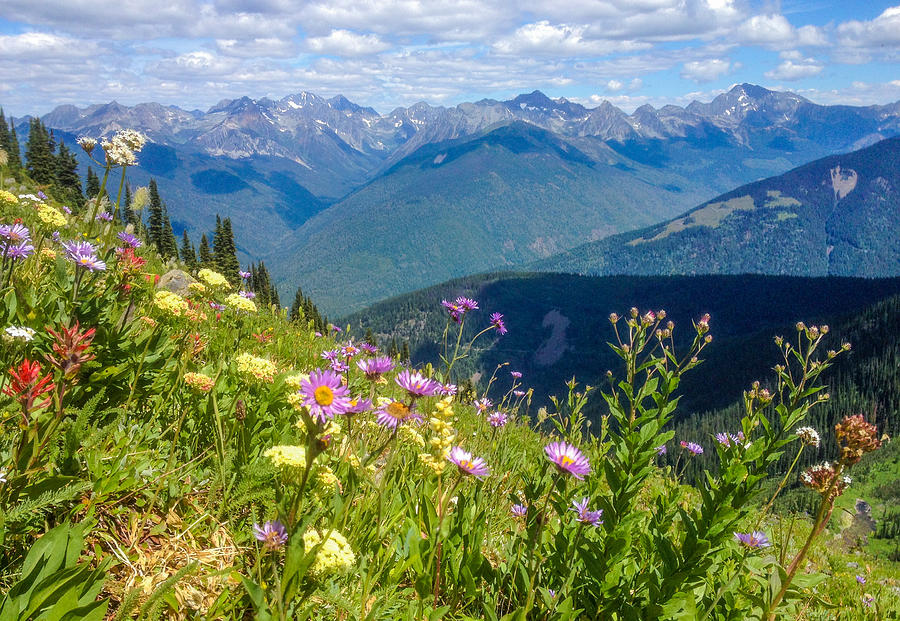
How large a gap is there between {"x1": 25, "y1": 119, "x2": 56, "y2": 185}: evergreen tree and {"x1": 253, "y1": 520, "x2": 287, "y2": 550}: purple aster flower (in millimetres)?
75011

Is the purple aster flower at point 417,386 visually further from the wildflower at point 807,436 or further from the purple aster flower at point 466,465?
the wildflower at point 807,436

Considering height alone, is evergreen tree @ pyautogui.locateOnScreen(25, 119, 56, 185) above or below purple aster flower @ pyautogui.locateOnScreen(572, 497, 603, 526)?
above

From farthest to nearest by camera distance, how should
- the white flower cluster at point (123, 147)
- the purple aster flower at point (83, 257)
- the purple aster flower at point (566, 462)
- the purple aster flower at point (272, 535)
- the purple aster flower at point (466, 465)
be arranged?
the white flower cluster at point (123, 147), the purple aster flower at point (83, 257), the purple aster flower at point (466, 465), the purple aster flower at point (566, 462), the purple aster flower at point (272, 535)

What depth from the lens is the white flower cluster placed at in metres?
4.57

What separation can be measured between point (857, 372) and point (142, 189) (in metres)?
236

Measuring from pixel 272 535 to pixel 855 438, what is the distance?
287 cm

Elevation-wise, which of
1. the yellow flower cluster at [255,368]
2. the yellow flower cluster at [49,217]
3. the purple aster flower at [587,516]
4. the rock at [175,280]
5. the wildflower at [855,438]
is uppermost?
the yellow flower cluster at [49,217]

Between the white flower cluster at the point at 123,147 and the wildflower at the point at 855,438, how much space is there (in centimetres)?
527

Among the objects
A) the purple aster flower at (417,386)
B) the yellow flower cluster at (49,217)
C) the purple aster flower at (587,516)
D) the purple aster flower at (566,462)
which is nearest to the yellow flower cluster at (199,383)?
the purple aster flower at (417,386)

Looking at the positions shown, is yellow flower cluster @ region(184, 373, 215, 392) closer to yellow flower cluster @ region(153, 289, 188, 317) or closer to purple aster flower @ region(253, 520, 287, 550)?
yellow flower cluster @ region(153, 289, 188, 317)

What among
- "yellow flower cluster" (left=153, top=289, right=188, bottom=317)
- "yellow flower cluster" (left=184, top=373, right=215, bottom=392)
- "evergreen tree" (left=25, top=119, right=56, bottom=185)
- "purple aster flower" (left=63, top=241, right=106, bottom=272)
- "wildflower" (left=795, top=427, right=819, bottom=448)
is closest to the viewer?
"wildflower" (left=795, top=427, right=819, bottom=448)

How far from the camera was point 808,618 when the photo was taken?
4727 millimetres

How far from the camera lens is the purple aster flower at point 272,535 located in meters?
2.37

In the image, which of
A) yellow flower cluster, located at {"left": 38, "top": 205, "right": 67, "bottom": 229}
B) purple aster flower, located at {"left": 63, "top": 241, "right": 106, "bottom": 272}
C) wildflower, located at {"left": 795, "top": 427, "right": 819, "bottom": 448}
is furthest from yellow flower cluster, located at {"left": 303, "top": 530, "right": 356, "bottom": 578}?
yellow flower cluster, located at {"left": 38, "top": 205, "right": 67, "bottom": 229}
